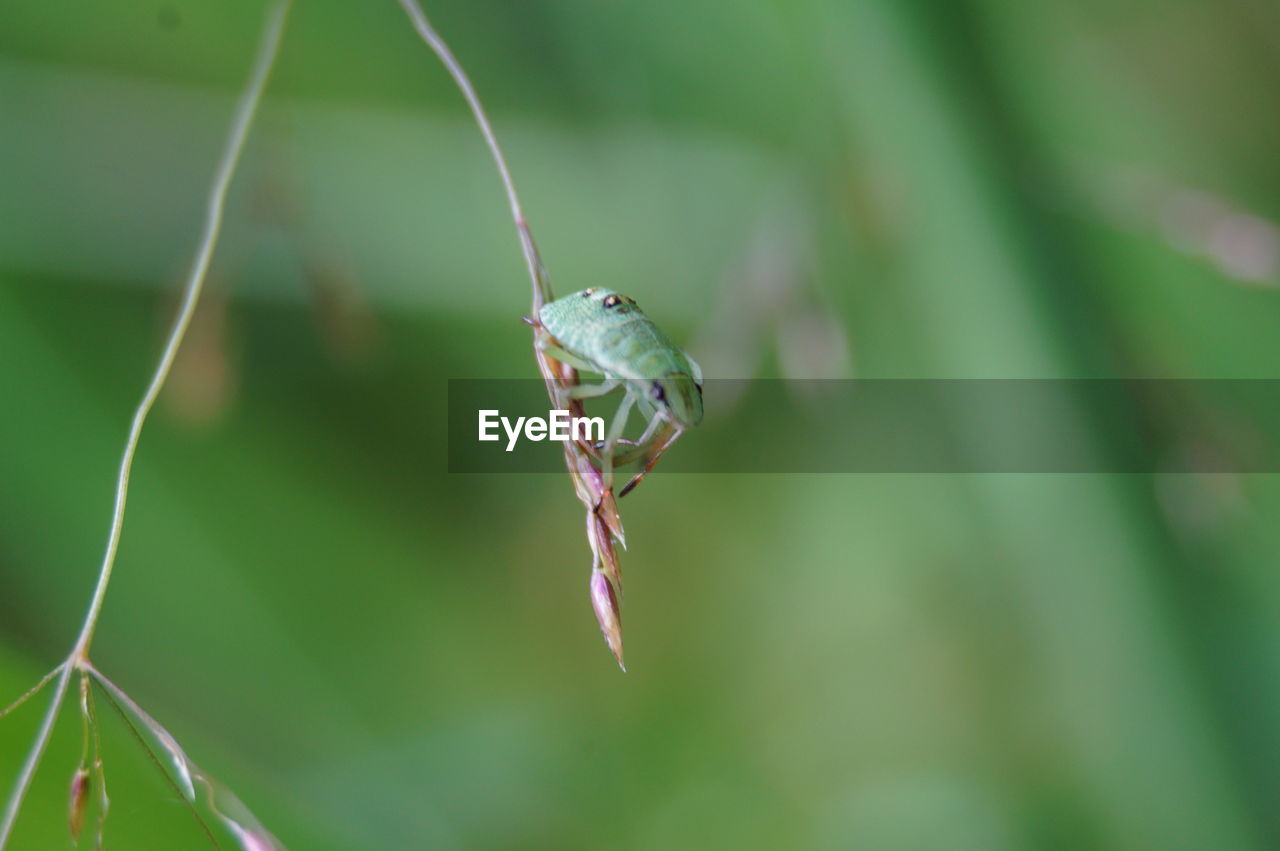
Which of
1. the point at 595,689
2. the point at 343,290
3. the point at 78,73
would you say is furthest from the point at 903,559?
the point at 78,73

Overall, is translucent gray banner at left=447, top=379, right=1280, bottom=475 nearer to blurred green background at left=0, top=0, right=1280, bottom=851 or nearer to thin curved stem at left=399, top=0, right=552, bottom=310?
blurred green background at left=0, top=0, right=1280, bottom=851

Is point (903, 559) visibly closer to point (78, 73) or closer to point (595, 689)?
point (595, 689)

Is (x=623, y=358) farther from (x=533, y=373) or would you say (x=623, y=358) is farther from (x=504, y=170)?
(x=533, y=373)

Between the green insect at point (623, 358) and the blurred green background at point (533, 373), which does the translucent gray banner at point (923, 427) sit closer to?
the blurred green background at point (533, 373)

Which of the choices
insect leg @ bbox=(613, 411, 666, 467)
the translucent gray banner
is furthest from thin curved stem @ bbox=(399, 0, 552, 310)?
the translucent gray banner

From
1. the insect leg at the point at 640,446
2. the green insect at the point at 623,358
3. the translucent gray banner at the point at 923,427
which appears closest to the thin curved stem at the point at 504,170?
the green insect at the point at 623,358
